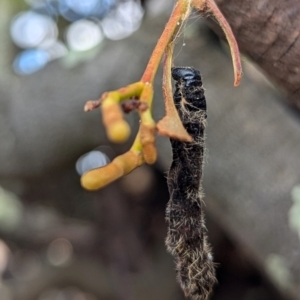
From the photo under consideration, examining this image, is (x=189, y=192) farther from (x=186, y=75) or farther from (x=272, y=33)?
(x=272, y=33)

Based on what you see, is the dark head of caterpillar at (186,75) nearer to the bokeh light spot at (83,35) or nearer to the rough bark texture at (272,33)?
the rough bark texture at (272,33)

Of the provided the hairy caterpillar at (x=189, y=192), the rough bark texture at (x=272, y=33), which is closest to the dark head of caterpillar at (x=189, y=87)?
the hairy caterpillar at (x=189, y=192)

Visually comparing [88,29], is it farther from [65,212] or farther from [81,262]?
[81,262]

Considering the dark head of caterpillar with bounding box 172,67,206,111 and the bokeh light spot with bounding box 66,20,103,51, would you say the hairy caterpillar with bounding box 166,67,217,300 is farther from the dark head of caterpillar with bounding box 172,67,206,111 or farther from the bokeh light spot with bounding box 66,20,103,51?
the bokeh light spot with bounding box 66,20,103,51

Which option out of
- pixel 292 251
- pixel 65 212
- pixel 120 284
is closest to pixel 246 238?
pixel 292 251

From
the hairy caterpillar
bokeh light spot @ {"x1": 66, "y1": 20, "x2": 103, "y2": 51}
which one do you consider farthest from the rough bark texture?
bokeh light spot @ {"x1": 66, "y1": 20, "x2": 103, "y2": 51}

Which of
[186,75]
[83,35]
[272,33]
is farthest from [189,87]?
[83,35]
